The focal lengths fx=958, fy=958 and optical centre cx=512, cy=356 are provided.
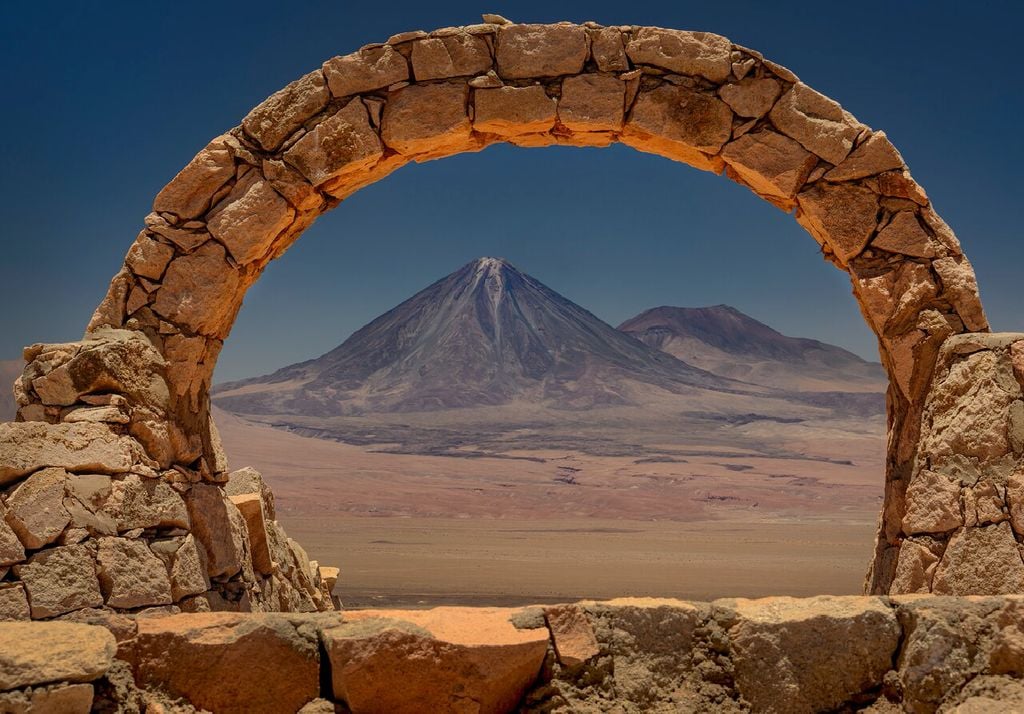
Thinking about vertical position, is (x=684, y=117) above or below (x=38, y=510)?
above

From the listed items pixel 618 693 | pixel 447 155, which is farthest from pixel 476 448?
pixel 618 693

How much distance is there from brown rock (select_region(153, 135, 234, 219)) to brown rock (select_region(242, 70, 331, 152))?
0.21 meters

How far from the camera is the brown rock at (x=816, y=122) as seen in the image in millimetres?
5254

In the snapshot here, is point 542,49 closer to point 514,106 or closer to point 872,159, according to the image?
point 514,106

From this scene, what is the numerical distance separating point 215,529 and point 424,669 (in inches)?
121

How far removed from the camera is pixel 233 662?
2.69m

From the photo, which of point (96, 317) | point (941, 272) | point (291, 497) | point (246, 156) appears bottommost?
point (291, 497)

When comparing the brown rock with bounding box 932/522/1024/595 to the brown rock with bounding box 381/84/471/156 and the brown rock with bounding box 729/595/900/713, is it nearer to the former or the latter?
the brown rock with bounding box 729/595/900/713

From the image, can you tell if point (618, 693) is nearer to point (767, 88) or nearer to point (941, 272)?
point (941, 272)

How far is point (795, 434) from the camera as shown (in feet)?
140

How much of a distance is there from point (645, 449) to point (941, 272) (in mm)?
32291

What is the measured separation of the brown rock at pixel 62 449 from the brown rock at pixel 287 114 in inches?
71.7

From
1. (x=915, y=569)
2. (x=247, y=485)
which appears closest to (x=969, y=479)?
(x=915, y=569)

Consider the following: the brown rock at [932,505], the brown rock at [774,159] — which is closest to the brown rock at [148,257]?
the brown rock at [774,159]
